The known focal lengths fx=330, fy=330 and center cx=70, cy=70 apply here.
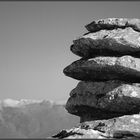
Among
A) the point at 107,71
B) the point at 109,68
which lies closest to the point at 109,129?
the point at 109,68

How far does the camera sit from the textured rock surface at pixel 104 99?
117ft

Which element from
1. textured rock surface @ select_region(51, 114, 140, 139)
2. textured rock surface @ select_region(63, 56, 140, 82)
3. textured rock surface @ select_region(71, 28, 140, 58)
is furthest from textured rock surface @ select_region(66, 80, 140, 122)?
textured rock surface @ select_region(51, 114, 140, 139)

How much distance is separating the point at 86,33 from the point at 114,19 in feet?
13.2

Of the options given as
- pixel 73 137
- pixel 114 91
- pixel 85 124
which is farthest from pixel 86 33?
pixel 73 137

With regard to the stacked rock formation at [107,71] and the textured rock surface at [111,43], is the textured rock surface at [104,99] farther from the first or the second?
the textured rock surface at [111,43]

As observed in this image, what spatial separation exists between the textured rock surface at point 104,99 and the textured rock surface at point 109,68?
870 mm

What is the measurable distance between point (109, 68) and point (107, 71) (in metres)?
0.65

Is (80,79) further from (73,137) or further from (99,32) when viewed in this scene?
(73,137)

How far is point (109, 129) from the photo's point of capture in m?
29.8

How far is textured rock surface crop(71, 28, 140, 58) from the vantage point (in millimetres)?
37375

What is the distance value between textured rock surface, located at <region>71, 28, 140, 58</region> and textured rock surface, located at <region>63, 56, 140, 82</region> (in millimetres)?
1233

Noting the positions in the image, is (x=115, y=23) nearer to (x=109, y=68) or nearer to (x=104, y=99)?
(x=109, y=68)

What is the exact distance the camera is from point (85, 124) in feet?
105

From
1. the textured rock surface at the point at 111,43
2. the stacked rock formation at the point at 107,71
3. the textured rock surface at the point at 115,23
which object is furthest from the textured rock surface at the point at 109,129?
the textured rock surface at the point at 115,23
